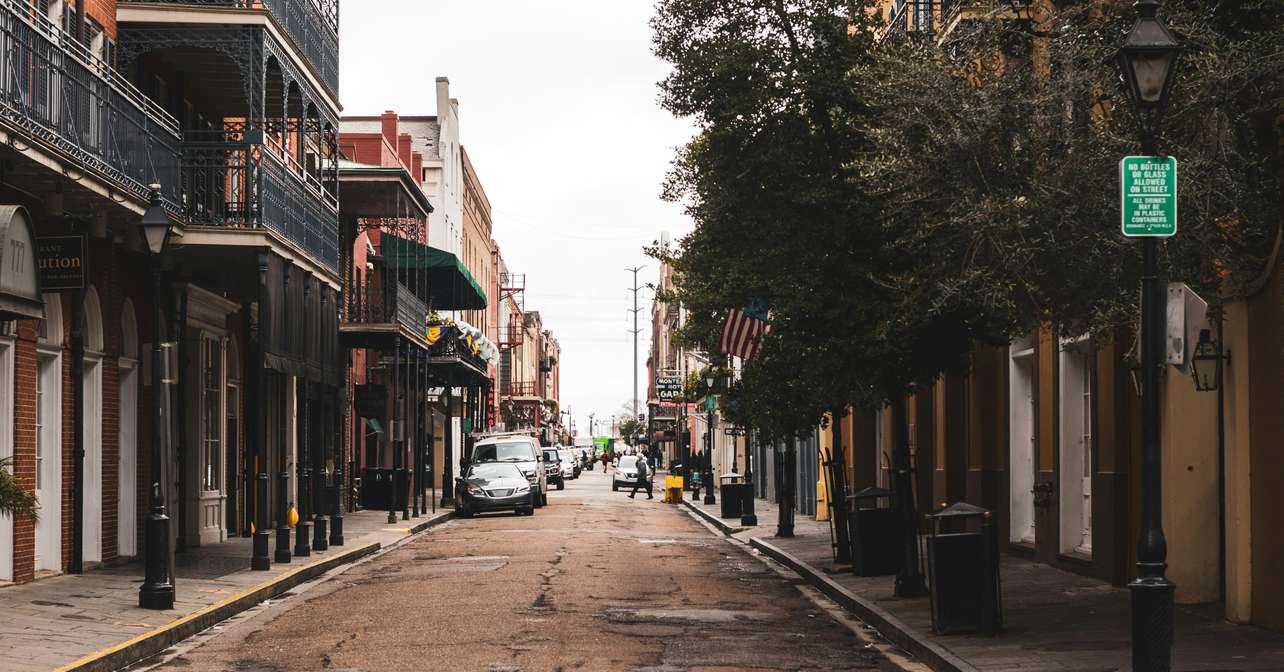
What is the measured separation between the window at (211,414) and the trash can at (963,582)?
15.4m

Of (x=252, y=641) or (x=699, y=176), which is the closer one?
(x=252, y=641)

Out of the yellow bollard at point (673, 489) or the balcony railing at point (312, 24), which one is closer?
the balcony railing at point (312, 24)

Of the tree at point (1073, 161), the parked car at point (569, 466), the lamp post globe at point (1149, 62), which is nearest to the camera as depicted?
the lamp post globe at point (1149, 62)

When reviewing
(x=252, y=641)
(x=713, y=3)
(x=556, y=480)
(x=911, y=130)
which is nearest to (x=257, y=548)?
(x=252, y=641)

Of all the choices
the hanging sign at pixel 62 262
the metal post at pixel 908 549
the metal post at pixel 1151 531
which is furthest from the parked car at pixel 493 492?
the metal post at pixel 1151 531

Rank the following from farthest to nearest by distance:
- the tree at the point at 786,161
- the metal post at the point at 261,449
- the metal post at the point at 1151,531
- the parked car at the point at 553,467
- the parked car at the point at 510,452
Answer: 1. the parked car at the point at 553,467
2. the parked car at the point at 510,452
3. the metal post at the point at 261,449
4. the tree at the point at 786,161
5. the metal post at the point at 1151,531

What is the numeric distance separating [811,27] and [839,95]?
3.67 feet

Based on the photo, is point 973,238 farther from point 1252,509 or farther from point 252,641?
point 252,641

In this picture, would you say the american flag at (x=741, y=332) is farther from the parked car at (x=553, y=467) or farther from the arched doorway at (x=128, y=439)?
the parked car at (x=553, y=467)

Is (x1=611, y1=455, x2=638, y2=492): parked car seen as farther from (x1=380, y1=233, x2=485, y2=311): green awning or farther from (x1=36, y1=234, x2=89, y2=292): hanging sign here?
(x1=36, y1=234, x2=89, y2=292): hanging sign

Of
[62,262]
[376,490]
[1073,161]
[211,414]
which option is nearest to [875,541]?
[1073,161]

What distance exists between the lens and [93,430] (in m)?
20.6

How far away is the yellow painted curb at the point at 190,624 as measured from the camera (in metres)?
11.9

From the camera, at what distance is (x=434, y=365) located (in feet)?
151
